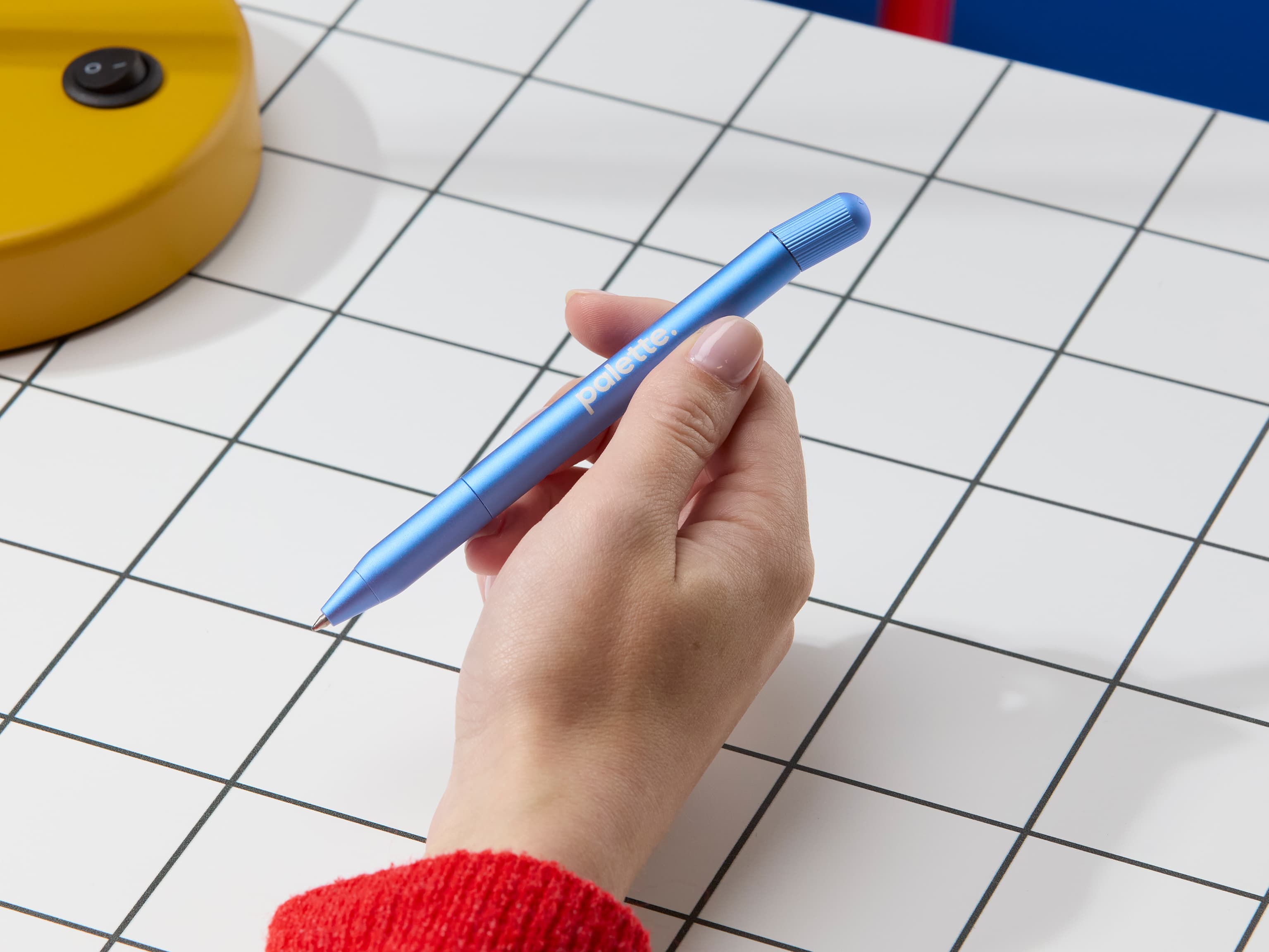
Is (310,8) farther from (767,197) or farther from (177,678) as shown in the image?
(177,678)

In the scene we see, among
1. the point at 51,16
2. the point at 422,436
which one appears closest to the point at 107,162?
the point at 51,16

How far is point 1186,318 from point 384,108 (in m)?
0.67

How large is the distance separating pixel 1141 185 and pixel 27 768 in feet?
3.05

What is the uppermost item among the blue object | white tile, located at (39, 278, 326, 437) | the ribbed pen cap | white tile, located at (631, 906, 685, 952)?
the ribbed pen cap

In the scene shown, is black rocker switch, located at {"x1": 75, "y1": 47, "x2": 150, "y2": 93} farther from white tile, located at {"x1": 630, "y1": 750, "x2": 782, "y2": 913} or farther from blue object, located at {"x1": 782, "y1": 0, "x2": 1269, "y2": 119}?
blue object, located at {"x1": 782, "y1": 0, "x2": 1269, "y2": 119}

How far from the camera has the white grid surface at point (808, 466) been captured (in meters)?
0.84

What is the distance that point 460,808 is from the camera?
730 mm

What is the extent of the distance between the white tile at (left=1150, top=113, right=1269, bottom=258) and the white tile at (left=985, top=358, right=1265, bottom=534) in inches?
6.8

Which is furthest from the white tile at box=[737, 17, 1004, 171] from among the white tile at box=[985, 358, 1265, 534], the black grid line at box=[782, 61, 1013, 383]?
the white tile at box=[985, 358, 1265, 534]

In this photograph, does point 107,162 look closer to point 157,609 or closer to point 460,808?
point 157,609

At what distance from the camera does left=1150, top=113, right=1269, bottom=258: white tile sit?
1.17m

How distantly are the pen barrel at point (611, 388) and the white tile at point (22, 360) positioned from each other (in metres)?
0.45

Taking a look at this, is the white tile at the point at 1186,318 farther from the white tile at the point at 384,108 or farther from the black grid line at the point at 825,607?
the white tile at the point at 384,108

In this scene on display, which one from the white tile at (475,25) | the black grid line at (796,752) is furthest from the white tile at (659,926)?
the white tile at (475,25)
